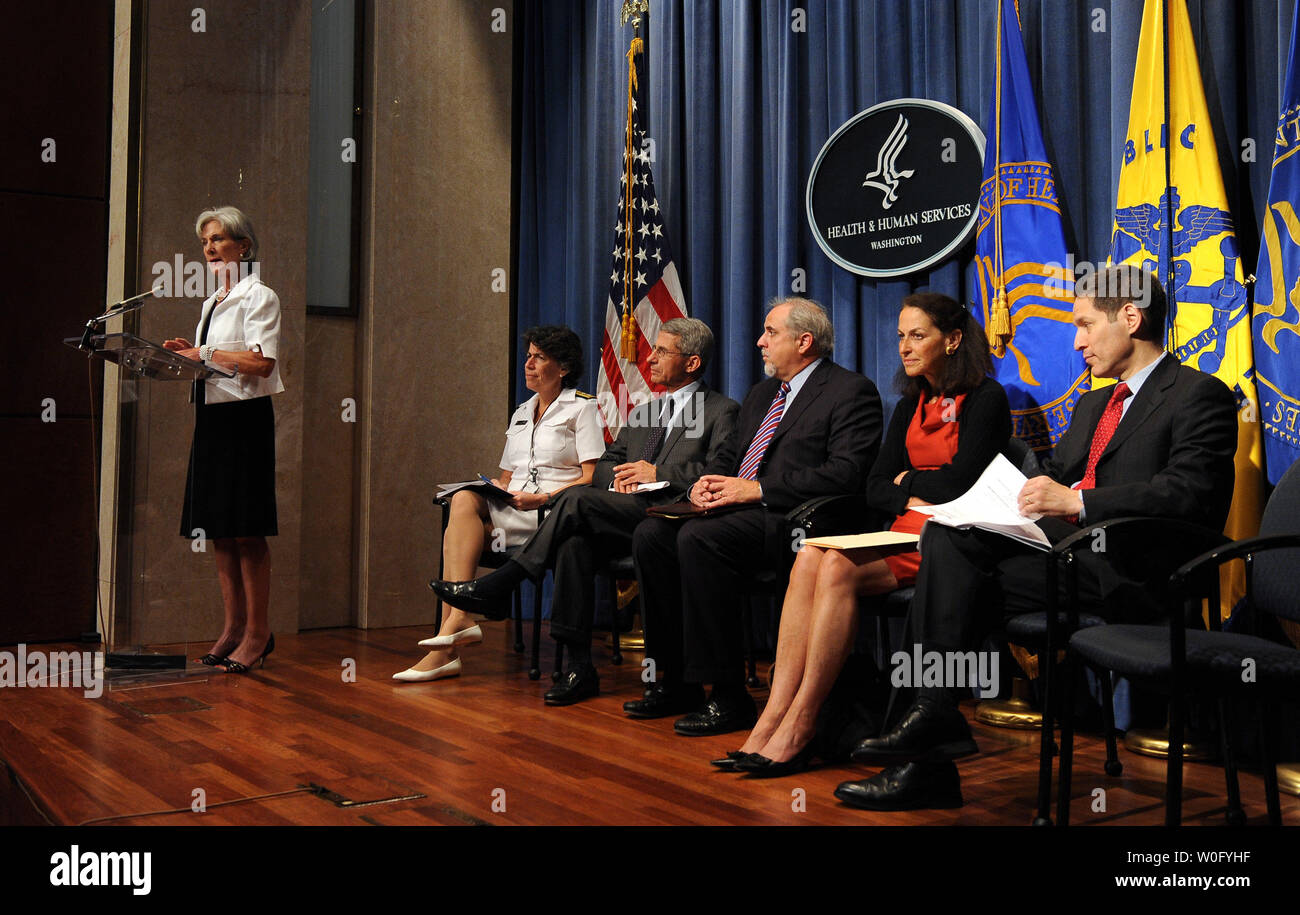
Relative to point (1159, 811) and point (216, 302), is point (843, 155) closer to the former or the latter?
point (216, 302)

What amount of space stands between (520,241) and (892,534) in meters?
3.71

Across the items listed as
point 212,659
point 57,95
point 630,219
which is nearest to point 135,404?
point 212,659

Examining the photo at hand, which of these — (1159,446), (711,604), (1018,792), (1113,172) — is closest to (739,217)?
(1113,172)

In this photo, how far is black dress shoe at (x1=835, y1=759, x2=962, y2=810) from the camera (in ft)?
7.90

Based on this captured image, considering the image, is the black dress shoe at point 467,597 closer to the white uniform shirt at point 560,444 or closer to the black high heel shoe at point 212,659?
the white uniform shirt at point 560,444

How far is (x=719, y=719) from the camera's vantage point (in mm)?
3182

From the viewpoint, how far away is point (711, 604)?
3.26 meters

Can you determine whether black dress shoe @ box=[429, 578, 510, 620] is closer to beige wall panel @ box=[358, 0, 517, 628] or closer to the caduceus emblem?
beige wall panel @ box=[358, 0, 517, 628]

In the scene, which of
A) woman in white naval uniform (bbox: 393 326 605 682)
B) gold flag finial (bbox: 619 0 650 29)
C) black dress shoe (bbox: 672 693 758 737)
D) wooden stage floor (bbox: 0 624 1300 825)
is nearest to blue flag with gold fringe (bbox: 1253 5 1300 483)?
wooden stage floor (bbox: 0 624 1300 825)

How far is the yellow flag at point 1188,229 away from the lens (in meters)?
2.98

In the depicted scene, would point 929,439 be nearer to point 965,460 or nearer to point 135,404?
point 965,460

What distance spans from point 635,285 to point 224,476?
1.90m

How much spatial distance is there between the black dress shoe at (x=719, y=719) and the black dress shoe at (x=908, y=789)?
0.74 m

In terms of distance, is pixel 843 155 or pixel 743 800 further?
pixel 843 155
